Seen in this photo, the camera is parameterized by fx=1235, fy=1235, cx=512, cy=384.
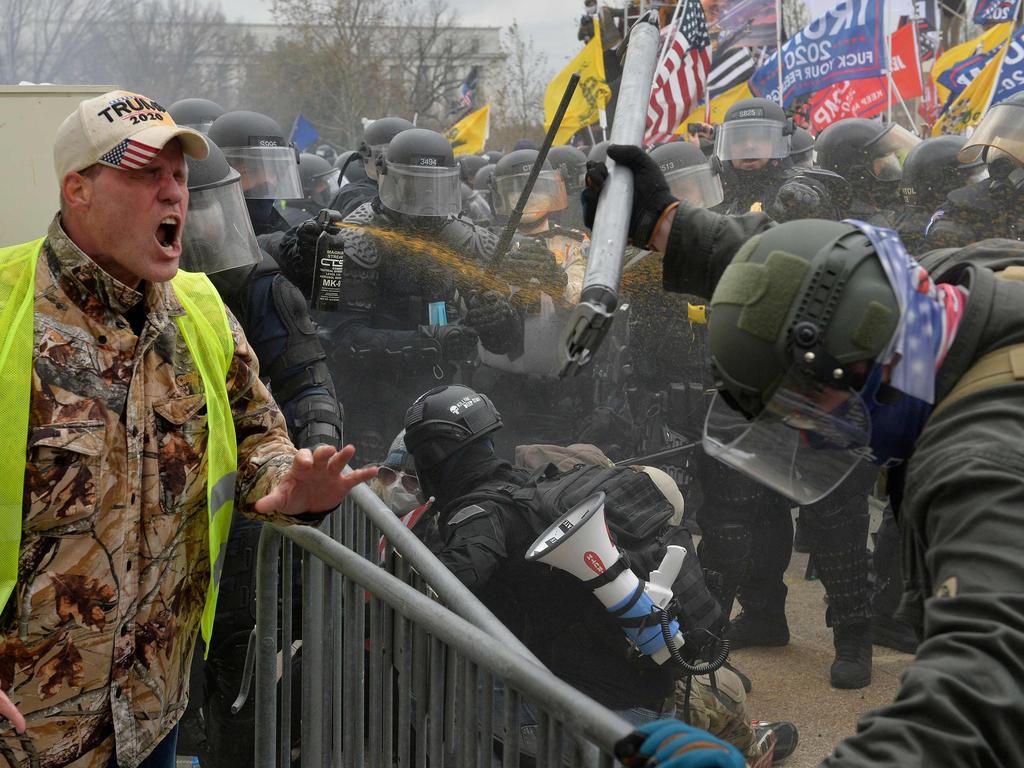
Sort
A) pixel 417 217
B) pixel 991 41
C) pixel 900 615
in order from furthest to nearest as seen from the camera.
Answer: pixel 991 41, pixel 417 217, pixel 900 615

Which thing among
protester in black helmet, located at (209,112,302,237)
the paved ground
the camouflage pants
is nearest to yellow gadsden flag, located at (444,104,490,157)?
protester in black helmet, located at (209,112,302,237)

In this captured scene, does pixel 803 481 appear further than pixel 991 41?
No

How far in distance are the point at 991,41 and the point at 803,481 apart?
9814 millimetres

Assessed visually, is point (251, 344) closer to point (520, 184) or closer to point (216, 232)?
point (216, 232)

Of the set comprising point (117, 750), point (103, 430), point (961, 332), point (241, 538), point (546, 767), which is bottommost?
point (241, 538)

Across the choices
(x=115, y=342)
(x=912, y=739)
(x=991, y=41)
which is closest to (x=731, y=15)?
(x=991, y=41)

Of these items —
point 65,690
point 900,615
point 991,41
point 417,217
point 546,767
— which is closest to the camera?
point 546,767

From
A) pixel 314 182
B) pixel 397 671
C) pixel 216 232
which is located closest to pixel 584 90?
pixel 314 182

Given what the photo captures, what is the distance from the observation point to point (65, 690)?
2.21 meters

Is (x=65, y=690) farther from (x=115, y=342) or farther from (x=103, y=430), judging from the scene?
(x=115, y=342)

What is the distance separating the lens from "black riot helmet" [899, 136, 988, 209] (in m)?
6.98

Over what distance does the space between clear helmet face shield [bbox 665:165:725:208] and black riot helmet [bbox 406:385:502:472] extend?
8.62 ft

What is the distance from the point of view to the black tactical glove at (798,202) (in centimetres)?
613

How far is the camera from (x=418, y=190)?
6082mm
